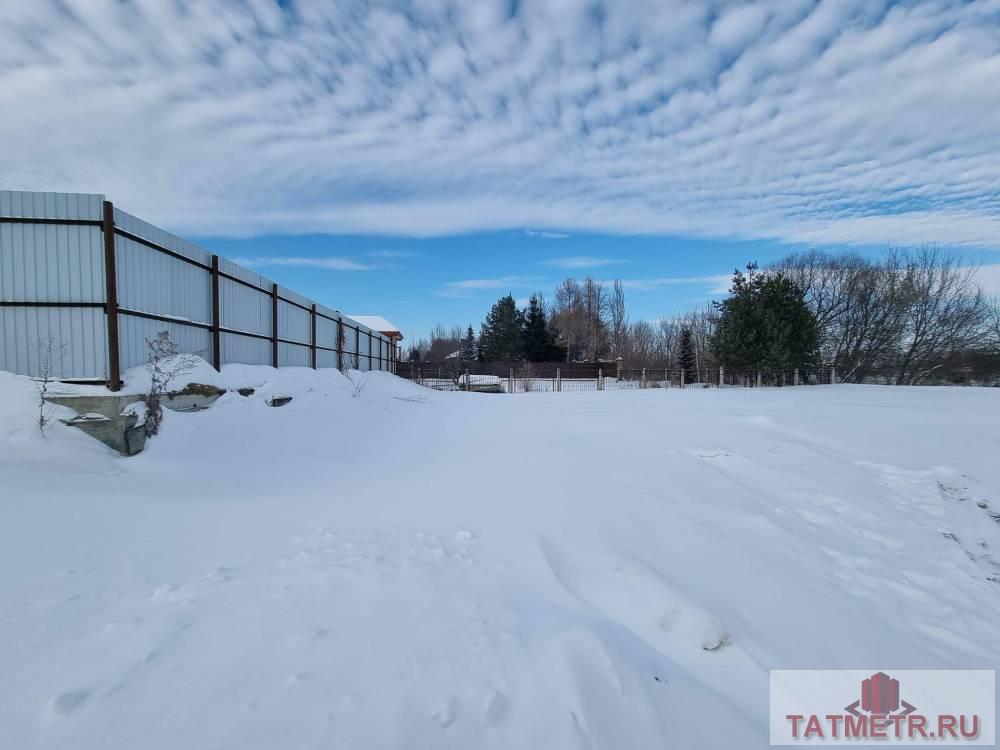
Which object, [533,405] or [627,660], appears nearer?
[627,660]

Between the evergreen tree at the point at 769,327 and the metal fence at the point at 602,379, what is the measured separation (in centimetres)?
63

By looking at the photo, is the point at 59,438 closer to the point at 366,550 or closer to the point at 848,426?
the point at 366,550

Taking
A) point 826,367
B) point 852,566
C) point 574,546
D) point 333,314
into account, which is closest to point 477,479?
point 574,546

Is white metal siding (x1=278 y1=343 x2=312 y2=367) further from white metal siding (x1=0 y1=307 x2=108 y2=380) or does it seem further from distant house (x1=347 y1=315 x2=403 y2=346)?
distant house (x1=347 y1=315 x2=403 y2=346)

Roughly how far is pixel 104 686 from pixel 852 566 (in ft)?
15.5

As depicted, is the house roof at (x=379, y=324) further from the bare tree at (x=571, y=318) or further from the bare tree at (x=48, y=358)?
the bare tree at (x=48, y=358)

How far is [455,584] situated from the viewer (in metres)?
2.65

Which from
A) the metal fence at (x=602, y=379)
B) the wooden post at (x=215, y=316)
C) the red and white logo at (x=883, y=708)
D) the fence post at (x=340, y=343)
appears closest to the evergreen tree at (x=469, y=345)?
the metal fence at (x=602, y=379)

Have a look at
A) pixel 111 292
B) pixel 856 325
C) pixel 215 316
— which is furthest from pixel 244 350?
pixel 856 325

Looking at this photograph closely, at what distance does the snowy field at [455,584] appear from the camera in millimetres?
1671

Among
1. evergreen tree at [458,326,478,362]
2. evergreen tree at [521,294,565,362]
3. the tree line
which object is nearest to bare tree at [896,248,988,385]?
the tree line

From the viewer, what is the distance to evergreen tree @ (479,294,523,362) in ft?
131

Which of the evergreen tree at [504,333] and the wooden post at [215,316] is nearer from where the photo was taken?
the wooden post at [215,316]

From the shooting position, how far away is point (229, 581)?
8.14ft
